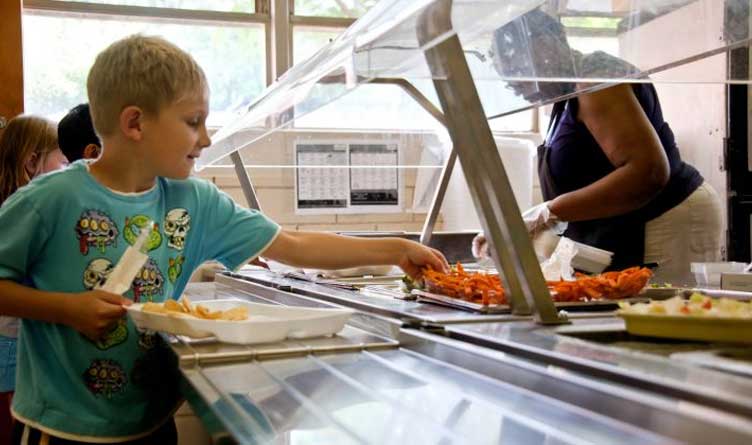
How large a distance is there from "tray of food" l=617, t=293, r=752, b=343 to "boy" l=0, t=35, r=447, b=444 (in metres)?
0.62

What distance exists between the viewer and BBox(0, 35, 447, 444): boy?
1301 mm

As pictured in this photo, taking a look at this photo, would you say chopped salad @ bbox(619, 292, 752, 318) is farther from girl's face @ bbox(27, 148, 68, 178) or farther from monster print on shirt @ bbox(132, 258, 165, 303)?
girl's face @ bbox(27, 148, 68, 178)

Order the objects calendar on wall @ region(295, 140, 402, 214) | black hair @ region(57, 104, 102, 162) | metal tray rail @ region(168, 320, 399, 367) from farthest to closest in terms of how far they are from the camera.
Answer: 1. calendar on wall @ region(295, 140, 402, 214)
2. black hair @ region(57, 104, 102, 162)
3. metal tray rail @ region(168, 320, 399, 367)

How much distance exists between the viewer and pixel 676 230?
2.25m

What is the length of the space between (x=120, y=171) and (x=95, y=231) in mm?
138

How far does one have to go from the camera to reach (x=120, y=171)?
4.72ft

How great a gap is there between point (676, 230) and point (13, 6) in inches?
119

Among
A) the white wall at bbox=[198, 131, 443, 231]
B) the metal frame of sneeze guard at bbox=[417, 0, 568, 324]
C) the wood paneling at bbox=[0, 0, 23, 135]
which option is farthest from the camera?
the white wall at bbox=[198, 131, 443, 231]

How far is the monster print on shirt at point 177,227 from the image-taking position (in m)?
1.47

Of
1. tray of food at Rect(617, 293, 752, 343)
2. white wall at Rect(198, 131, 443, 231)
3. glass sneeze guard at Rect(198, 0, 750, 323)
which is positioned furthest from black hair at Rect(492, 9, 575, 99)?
white wall at Rect(198, 131, 443, 231)

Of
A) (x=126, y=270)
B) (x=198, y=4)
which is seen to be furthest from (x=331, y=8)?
(x=126, y=270)

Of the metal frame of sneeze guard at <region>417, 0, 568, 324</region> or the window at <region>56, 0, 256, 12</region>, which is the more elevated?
the window at <region>56, 0, 256, 12</region>

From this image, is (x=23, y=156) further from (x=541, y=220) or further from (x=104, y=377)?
(x=541, y=220)

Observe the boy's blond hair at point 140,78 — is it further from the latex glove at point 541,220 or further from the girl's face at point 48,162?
the girl's face at point 48,162
